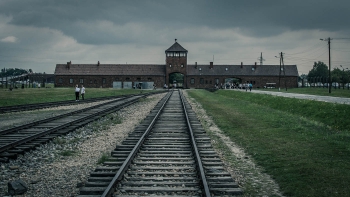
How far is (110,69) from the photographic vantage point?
89250 mm

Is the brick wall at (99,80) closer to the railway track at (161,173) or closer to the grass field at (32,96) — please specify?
the grass field at (32,96)

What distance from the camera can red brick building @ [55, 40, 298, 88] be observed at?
86.5m

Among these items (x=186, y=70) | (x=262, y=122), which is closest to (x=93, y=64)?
(x=186, y=70)

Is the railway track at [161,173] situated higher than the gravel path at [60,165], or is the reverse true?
the railway track at [161,173]

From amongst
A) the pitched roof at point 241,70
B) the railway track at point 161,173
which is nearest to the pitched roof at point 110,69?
the pitched roof at point 241,70

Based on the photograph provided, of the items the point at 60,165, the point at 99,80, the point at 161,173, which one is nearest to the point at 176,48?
the point at 99,80

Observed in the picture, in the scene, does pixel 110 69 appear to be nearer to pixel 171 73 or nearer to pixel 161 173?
pixel 171 73

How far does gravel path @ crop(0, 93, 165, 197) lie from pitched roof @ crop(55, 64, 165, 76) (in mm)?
76847

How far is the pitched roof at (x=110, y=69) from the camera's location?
87750 mm

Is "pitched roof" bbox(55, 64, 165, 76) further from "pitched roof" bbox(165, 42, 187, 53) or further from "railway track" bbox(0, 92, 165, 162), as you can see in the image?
"railway track" bbox(0, 92, 165, 162)

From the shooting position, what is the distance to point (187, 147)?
9.05 metres

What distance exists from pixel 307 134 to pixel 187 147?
516 centimetres

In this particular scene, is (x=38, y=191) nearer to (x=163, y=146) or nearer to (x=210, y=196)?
(x=210, y=196)

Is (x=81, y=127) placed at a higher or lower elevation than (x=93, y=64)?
lower
